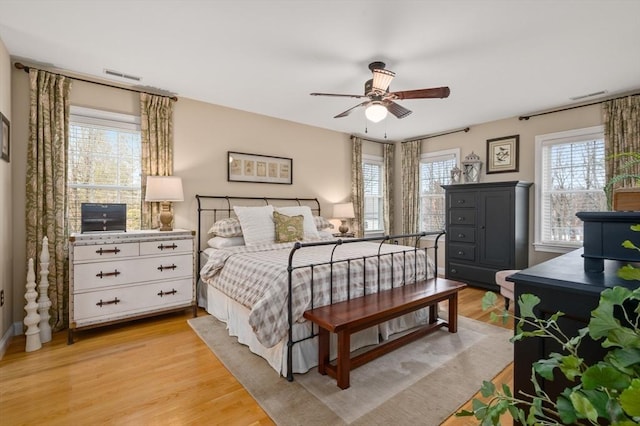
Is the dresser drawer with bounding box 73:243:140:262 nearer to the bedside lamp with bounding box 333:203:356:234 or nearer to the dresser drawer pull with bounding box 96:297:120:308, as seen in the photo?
the dresser drawer pull with bounding box 96:297:120:308

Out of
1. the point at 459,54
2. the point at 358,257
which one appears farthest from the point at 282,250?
the point at 459,54

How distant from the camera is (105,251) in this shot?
3004 millimetres

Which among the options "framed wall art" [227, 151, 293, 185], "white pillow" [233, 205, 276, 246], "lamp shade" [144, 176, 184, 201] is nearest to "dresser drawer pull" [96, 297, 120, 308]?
"lamp shade" [144, 176, 184, 201]

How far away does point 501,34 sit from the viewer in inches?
99.9

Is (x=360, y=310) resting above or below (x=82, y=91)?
below

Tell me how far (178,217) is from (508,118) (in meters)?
4.94

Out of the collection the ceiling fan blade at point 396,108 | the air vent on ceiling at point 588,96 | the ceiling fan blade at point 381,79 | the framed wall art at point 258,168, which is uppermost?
the air vent on ceiling at point 588,96

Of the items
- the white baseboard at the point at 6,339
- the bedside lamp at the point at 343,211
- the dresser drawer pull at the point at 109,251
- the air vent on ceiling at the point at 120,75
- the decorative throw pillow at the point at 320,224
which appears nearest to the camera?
the white baseboard at the point at 6,339

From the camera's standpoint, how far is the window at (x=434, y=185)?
224 inches

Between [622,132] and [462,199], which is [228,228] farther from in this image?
[622,132]

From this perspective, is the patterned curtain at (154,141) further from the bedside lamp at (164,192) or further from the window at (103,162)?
the bedside lamp at (164,192)

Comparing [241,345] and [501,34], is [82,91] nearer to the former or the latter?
[241,345]

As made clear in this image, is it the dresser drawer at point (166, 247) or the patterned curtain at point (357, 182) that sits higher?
the patterned curtain at point (357, 182)

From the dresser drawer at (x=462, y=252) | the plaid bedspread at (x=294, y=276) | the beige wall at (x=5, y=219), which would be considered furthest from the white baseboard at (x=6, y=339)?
the dresser drawer at (x=462, y=252)
